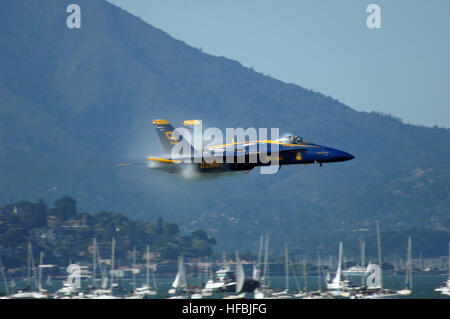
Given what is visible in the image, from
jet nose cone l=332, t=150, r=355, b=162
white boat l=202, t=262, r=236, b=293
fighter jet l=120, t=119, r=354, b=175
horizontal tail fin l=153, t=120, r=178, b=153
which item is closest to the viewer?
fighter jet l=120, t=119, r=354, b=175

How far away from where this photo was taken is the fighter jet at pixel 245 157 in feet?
179

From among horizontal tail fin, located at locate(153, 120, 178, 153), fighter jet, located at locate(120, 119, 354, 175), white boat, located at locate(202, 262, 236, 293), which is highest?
horizontal tail fin, located at locate(153, 120, 178, 153)

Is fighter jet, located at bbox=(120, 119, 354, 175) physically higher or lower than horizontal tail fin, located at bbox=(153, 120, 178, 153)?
lower

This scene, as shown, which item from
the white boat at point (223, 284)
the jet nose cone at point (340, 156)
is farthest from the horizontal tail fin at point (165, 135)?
the white boat at point (223, 284)

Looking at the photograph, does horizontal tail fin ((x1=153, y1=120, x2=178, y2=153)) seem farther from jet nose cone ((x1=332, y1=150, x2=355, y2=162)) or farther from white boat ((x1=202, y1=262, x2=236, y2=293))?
white boat ((x1=202, y1=262, x2=236, y2=293))

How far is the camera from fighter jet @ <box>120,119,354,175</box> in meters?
54.5

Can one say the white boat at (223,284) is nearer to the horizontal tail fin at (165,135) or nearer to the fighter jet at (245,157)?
the horizontal tail fin at (165,135)

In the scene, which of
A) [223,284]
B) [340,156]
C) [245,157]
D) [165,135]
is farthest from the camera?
[223,284]

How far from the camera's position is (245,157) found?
5441 centimetres

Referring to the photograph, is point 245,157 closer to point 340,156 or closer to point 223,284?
point 340,156

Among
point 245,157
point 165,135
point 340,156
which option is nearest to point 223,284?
point 165,135

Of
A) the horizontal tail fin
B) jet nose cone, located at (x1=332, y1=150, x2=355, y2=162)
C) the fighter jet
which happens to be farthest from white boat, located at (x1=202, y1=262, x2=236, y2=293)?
jet nose cone, located at (x1=332, y1=150, x2=355, y2=162)
